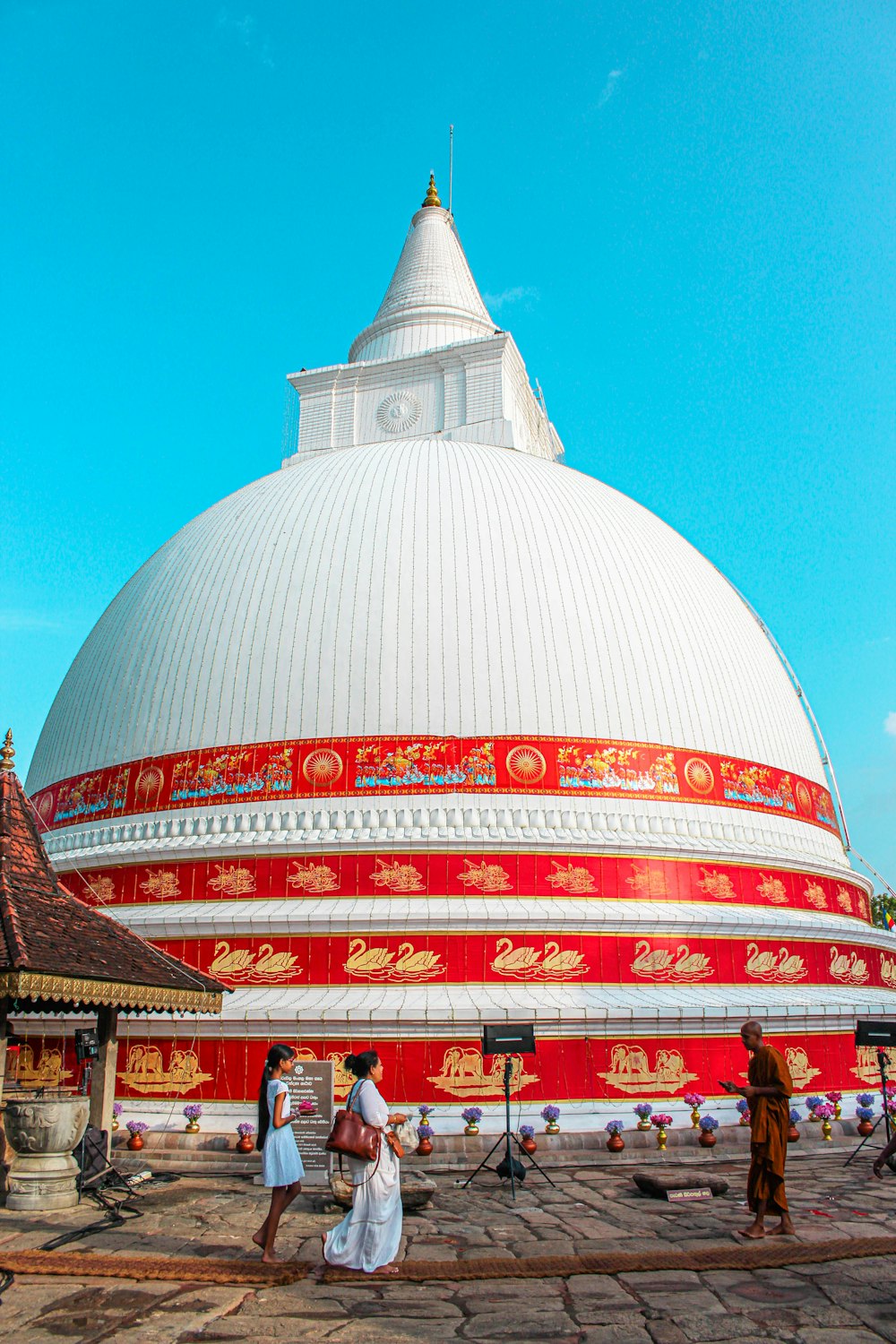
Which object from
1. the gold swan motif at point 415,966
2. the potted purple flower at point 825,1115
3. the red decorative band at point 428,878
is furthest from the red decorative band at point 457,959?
the potted purple flower at point 825,1115

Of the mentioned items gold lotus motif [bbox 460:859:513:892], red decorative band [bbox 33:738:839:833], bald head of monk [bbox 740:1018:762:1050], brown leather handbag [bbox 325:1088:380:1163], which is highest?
red decorative band [bbox 33:738:839:833]

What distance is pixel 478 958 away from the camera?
1252 centimetres

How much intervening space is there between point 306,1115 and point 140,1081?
3813 mm

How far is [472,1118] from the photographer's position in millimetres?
10844

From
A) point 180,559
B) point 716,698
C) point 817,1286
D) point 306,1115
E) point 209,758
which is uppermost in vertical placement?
point 180,559

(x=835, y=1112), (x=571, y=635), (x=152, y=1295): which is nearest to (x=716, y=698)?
(x=571, y=635)

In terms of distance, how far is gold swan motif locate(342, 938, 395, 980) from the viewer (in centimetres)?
1249

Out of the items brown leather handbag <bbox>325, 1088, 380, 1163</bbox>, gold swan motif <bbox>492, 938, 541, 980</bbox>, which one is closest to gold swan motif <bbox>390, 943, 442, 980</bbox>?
gold swan motif <bbox>492, 938, 541, 980</bbox>

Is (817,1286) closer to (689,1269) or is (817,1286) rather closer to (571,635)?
(689,1269)

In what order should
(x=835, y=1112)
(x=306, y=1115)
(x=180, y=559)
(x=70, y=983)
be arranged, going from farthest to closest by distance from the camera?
(x=180, y=559) → (x=835, y=1112) → (x=306, y=1115) → (x=70, y=983)

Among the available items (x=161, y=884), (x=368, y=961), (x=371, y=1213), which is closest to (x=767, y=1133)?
(x=371, y=1213)

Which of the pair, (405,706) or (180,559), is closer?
(405,706)

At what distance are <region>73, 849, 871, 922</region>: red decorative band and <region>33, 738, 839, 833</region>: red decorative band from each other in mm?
1011

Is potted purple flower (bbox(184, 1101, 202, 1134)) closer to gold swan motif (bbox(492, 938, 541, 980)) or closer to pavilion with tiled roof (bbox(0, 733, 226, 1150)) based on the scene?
pavilion with tiled roof (bbox(0, 733, 226, 1150))
